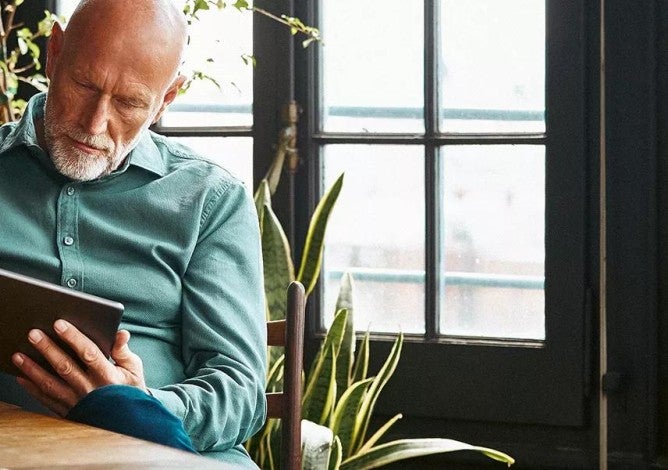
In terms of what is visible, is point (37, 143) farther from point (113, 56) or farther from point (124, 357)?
point (124, 357)

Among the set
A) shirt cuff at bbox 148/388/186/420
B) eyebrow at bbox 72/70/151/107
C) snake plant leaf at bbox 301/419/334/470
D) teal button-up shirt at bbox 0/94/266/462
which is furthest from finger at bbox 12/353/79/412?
snake plant leaf at bbox 301/419/334/470

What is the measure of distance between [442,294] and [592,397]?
0.43 meters

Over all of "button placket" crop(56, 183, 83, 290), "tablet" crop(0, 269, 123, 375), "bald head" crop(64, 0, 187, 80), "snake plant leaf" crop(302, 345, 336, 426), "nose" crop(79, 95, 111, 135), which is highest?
"bald head" crop(64, 0, 187, 80)

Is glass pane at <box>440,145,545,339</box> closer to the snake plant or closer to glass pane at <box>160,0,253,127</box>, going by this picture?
the snake plant

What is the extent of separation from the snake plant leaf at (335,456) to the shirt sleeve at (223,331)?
606 mm

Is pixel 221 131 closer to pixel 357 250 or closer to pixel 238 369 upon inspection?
pixel 357 250

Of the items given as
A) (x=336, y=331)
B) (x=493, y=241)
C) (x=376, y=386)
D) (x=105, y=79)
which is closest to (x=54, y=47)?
(x=105, y=79)

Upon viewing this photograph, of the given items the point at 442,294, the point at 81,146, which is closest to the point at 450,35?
the point at 442,294

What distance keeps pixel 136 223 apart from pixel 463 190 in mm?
1086

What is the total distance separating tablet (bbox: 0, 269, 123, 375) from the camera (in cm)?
144

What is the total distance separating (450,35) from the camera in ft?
9.30

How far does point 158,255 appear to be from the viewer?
1.94 meters

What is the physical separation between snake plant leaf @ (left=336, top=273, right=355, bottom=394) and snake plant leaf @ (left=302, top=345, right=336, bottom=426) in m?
0.10

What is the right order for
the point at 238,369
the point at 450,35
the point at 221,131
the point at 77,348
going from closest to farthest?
the point at 77,348 → the point at 238,369 → the point at 450,35 → the point at 221,131
